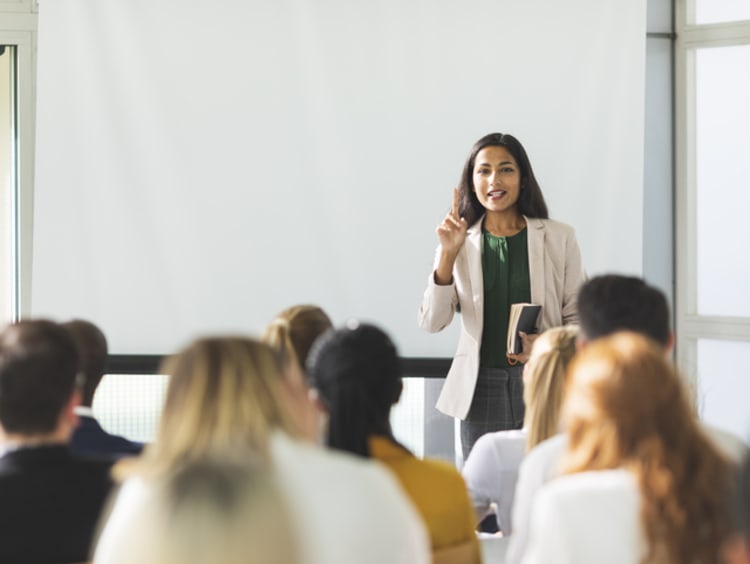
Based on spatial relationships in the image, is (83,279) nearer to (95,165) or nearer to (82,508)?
(95,165)

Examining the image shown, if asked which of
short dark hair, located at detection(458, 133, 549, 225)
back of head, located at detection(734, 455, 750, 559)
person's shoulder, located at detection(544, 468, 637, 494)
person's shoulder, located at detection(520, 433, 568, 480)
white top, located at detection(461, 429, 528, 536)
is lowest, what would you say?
white top, located at detection(461, 429, 528, 536)

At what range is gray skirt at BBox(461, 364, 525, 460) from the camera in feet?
11.6

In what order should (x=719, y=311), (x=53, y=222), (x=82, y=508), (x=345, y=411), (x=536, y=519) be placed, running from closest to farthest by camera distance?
(x=536, y=519) < (x=82, y=508) < (x=345, y=411) < (x=53, y=222) < (x=719, y=311)

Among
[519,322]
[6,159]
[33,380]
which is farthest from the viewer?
[6,159]

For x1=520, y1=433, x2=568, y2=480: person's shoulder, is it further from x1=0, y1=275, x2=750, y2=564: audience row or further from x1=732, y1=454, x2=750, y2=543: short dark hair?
x1=732, y1=454, x2=750, y2=543: short dark hair

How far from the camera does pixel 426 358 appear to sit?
4633 mm

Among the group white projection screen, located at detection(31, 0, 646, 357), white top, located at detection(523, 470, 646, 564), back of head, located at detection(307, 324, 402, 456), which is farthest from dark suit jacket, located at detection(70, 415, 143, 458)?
white projection screen, located at detection(31, 0, 646, 357)

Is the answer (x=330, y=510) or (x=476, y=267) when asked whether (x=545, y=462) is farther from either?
(x=476, y=267)

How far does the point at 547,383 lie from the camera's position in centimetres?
235

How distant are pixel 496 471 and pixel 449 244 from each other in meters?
1.24

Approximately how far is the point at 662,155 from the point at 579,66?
69 centimetres

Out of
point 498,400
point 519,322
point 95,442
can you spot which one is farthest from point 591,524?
point 498,400

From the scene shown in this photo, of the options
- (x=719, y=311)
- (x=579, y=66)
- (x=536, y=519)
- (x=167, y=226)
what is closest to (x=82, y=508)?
(x=536, y=519)

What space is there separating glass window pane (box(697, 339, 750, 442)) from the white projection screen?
688 millimetres
